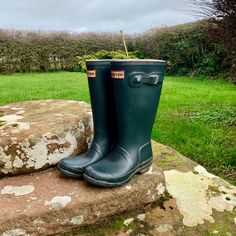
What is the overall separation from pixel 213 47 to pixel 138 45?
3.63 m

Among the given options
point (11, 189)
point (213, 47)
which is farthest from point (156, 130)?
point (213, 47)

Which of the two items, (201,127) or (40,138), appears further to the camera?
(201,127)

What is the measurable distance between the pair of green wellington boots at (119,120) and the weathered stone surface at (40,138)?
0.13 metres

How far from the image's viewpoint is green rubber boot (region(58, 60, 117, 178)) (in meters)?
1.61

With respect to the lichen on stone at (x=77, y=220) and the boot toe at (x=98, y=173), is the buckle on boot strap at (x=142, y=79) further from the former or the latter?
the lichen on stone at (x=77, y=220)

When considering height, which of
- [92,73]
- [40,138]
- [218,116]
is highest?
[92,73]

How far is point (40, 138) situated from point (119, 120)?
1.26 ft

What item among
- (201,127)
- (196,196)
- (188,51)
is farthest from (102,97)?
(188,51)

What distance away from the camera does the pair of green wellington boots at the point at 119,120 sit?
1.48 m

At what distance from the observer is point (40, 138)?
1.64 meters

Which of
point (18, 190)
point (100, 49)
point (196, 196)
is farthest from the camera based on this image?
point (100, 49)

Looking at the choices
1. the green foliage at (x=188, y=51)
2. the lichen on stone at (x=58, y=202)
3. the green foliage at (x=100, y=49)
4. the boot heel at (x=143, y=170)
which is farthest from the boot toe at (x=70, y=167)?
the green foliage at (x=100, y=49)

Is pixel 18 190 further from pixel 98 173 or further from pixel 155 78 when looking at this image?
pixel 155 78

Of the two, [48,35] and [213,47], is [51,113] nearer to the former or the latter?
[213,47]
